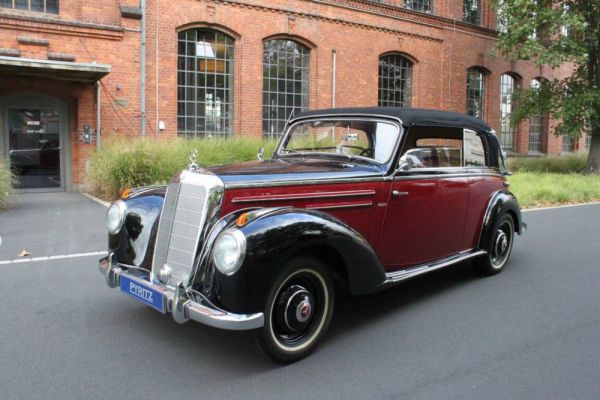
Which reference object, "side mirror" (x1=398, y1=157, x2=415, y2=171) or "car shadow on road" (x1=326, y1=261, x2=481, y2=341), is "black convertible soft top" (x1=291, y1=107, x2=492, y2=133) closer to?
"side mirror" (x1=398, y1=157, x2=415, y2=171)

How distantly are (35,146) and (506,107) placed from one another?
20006 millimetres

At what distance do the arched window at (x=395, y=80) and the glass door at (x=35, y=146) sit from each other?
1141 cm

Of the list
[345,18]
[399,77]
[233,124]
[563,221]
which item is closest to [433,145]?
→ [563,221]

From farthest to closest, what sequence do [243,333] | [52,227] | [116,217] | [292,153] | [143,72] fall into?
1. [143,72]
2. [52,227]
3. [292,153]
4. [116,217]
5. [243,333]

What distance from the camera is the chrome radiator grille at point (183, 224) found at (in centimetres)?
369

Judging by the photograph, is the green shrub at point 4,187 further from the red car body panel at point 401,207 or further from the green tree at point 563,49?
the green tree at point 563,49

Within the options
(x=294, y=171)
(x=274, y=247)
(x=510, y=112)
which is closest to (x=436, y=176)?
(x=294, y=171)

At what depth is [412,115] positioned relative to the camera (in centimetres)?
492

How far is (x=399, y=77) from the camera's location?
2031cm

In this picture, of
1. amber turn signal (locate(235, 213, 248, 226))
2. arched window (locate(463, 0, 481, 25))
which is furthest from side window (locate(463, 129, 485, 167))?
arched window (locate(463, 0, 481, 25))

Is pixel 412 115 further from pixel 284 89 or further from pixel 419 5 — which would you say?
pixel 419 5

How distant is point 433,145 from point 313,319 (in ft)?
7.77

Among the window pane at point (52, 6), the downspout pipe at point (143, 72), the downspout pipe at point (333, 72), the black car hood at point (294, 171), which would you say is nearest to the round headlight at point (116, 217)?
the black car hood at point (294, 171)

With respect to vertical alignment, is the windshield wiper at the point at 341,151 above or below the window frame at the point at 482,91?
below
